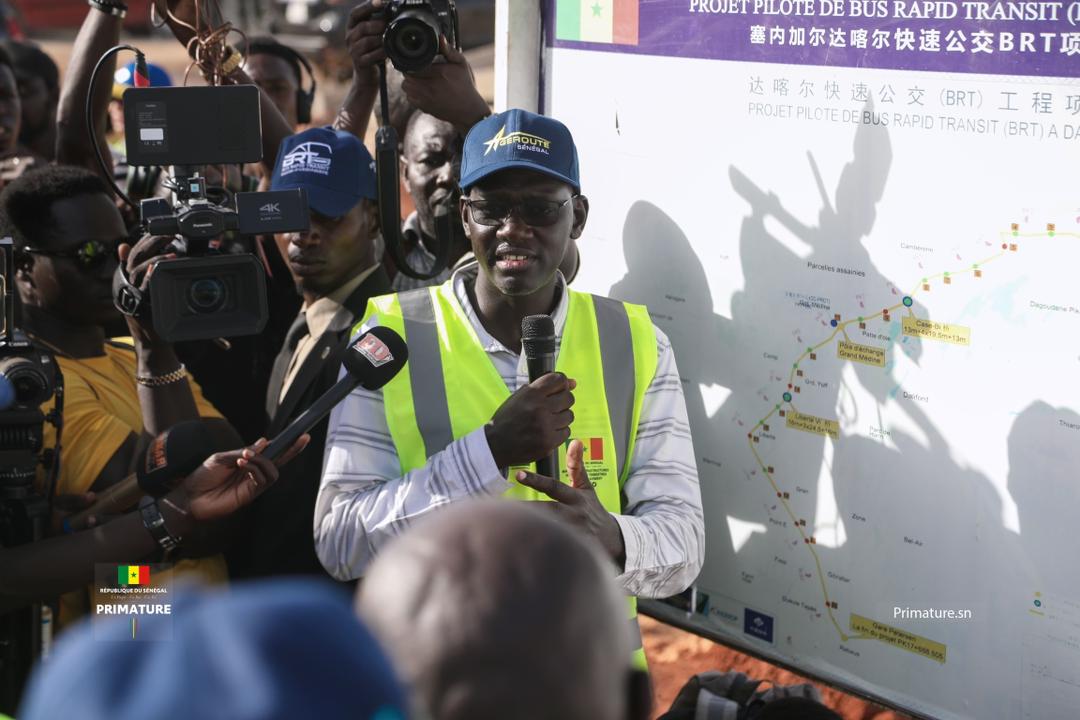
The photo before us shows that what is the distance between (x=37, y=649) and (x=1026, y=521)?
2.43 meters

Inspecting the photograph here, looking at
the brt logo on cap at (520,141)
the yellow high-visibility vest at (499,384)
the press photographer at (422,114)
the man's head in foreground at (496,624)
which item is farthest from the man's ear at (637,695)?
the press photographer at (422,114)

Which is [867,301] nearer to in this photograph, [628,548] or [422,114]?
[628,548]

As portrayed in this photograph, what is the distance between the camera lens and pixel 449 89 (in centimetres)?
376

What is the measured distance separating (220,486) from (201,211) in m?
0.68

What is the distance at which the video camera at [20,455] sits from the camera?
299cm

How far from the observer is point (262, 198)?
10.3 feet

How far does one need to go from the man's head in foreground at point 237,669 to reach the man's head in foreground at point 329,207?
3089 millimetres

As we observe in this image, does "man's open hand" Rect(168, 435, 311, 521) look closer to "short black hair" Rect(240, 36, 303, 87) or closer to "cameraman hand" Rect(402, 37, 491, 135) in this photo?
"cameraman hand" Rect(402, 37, 491, 135)

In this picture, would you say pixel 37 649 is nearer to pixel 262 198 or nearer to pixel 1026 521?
pixel 262 198

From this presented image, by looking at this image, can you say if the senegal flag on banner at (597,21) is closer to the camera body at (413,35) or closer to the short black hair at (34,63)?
the camera body at (413,35)

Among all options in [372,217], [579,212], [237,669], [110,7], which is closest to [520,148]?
[579,212]

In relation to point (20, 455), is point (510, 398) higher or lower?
higher

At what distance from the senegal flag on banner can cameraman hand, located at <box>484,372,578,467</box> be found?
1321 millimetres

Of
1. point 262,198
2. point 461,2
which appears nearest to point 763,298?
point 262,198
